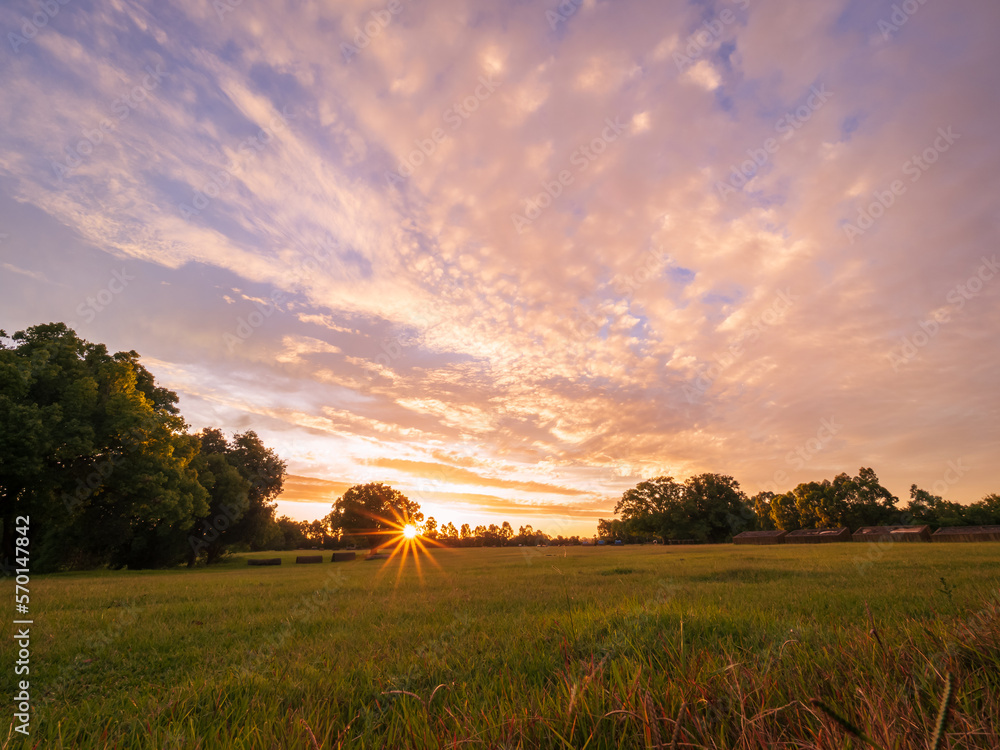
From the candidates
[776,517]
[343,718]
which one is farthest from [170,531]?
[776,517]

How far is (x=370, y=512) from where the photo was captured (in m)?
80.0

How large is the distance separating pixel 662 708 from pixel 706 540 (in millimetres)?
132403

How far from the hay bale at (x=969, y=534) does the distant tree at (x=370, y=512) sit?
91.8m

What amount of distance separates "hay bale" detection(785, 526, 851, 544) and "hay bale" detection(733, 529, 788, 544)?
1.46m

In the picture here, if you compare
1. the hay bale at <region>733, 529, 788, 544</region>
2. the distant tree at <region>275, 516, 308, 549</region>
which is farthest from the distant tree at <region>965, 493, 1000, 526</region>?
the distant tree at <region>275, 516, 308, 549</region>

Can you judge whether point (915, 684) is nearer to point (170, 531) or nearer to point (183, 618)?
point (183, 618)

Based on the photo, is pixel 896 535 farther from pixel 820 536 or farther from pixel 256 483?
pixel 256 483

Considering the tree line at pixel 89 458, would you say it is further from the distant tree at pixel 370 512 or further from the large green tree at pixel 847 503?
the large green tree at pixel 847 503

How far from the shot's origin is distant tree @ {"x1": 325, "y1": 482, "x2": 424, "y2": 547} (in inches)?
3150

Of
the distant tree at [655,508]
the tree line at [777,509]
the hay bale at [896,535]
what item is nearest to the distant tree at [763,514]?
the tree line at [777,509]

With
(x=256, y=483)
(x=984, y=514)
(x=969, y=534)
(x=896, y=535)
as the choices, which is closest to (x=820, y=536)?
(x=896, y=535)

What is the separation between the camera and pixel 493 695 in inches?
126

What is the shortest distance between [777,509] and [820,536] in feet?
131

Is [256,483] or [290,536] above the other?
[256,483]
